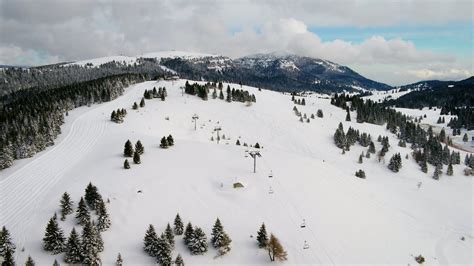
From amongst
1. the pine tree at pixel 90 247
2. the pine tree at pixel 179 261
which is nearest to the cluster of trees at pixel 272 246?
the pine tree at pixel 179 261

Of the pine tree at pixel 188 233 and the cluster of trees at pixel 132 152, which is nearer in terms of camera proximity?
the pine tree at pixel 188 233

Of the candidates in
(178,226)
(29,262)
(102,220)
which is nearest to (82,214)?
(102,220)

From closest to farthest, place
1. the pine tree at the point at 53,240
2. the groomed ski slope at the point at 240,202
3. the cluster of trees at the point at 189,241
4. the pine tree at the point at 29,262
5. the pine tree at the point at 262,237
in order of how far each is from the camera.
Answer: the pine tree at the point at 29,262 < the cluster of trees at the point at 189,241 < the pine tree at the point at 53,240 < the pine tree at the point at 262,237 < the groomed ski slope at the point at 240,202

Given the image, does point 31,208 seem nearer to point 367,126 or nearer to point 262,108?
point 262,108

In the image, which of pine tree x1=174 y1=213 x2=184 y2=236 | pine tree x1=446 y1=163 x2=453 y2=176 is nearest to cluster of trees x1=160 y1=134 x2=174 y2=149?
pine tree x1=174 y1=213 x2=184 y2=236

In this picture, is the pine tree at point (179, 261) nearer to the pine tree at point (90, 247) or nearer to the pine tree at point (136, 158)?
the pine tree at point (90, 247)

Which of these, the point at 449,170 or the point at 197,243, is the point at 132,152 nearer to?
the point at 197,243

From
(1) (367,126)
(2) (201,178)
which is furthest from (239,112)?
(2) (201,178)
